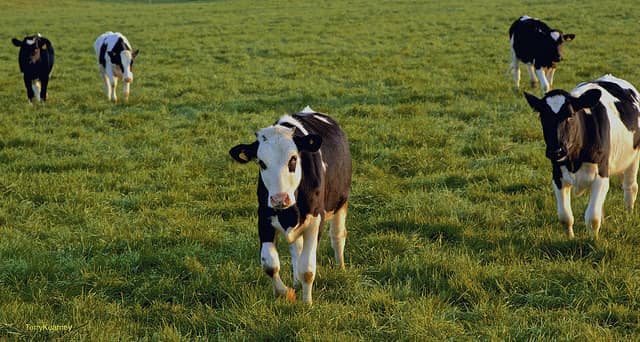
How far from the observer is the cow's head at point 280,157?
3902mm

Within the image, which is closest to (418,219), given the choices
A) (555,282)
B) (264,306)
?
(555,282)

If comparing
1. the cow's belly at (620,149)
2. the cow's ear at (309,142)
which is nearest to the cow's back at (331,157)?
the cow's ear at (309,142)

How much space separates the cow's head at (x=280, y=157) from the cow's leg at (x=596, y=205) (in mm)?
2858

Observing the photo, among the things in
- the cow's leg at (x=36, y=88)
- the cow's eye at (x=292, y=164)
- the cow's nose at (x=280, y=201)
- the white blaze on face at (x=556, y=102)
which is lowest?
the cow's leg at (x=36, y=88)

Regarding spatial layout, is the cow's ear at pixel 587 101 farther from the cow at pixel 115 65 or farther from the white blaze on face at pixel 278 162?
the cow at pixel 115 65

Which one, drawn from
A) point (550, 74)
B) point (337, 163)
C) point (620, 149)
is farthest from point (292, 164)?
point (550, 74)

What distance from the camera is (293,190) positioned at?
13.2 feet

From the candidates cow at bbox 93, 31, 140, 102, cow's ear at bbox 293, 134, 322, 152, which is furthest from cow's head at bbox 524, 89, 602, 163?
cow at bbox 93, 31, 140, 102

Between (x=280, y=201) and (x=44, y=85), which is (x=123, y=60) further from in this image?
(x=280, y=201)

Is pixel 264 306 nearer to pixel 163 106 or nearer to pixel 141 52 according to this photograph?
pixel 163 106

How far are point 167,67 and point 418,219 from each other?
14513 millimetres

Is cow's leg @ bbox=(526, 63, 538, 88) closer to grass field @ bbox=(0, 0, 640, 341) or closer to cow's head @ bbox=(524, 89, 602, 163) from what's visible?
grass field @ bbox=(0, 0, 640, 341)

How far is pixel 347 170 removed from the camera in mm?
5188

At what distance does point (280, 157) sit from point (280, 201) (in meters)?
0.33
